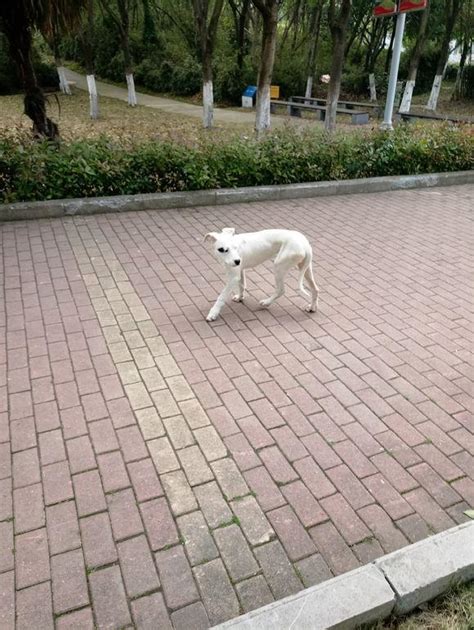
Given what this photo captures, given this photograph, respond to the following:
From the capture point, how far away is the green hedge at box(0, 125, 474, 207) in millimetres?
7266

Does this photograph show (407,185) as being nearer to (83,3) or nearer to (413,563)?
(83,3)

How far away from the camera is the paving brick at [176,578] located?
2.25m

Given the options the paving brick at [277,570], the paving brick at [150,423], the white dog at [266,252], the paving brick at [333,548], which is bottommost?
the paving brick at [277,570]

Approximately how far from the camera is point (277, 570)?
2.39 m

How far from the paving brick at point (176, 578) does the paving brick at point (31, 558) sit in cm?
55

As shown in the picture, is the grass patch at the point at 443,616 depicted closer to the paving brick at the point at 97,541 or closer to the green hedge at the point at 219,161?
the paving brick at the point at 97,541

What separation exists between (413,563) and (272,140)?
25.2ft

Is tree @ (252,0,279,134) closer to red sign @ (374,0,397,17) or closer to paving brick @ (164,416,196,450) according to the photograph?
red sign @ (374,0,397,17)

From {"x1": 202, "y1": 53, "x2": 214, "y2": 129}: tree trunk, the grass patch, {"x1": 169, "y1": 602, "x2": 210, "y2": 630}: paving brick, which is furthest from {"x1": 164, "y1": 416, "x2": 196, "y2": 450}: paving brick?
{"x1": 202, "y1": 53, "x2": 214, "y2": 129}: tree trunk

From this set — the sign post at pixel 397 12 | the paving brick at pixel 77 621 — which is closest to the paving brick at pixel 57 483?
the paving brick at pixel 77 621

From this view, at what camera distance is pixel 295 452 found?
309 cm

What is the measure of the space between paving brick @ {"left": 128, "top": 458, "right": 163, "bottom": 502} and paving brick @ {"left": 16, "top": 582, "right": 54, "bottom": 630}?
0.64 m

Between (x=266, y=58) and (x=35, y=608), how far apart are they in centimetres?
1238

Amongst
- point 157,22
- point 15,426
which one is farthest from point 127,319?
point 157,22
